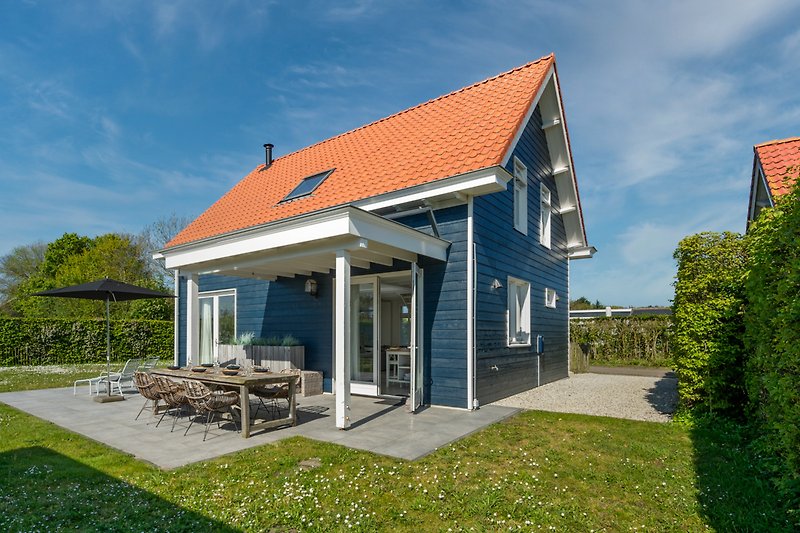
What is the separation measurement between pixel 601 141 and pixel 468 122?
20.4 ft

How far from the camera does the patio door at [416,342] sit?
752 centimetres

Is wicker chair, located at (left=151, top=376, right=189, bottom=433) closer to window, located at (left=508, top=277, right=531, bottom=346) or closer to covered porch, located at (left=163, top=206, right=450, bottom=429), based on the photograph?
covered porch, located at (left=163, top=206, right=450, bottom=429)

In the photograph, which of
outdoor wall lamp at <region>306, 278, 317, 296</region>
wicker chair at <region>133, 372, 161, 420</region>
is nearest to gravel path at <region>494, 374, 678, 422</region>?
outdoor wall lamp at <region>306, 278, 317, 296</region>

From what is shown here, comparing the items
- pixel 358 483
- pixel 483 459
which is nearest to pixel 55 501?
pixel 358 483

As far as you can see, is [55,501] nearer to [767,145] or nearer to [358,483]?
[358,483]

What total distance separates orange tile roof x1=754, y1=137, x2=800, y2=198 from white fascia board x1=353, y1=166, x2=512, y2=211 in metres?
4.86

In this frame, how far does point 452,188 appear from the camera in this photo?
761cm

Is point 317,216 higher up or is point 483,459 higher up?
point 317,216

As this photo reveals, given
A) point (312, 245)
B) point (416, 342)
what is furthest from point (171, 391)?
point (416, 342)

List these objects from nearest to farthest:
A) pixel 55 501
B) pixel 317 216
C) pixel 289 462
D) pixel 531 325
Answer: pixel 55 501 < pixel 289 462 < pixel 317 216 < pixel 531 325

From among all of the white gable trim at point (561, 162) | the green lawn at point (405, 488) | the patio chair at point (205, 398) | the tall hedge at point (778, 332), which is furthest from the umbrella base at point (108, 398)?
the tall hedge at point (778, 332)

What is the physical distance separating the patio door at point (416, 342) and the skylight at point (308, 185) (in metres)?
3.73

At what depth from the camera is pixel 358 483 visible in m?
4.25

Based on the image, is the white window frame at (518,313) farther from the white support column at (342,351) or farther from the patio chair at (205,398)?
the patio chair at (205,398)
